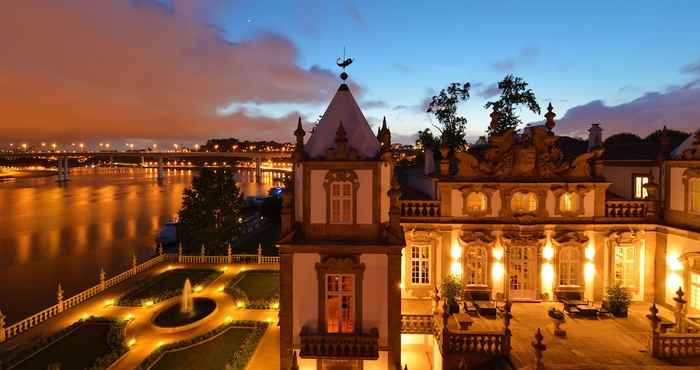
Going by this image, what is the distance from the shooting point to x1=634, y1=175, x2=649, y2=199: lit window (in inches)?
886

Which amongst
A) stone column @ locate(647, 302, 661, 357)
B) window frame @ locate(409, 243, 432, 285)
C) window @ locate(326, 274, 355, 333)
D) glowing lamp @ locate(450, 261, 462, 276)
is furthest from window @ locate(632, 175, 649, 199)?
window @ locate(326, 274, 355, 333)

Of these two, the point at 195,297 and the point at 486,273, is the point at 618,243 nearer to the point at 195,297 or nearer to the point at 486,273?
the point at 486,273

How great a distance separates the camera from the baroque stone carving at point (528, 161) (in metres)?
21.0

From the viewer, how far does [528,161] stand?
69.2 feet

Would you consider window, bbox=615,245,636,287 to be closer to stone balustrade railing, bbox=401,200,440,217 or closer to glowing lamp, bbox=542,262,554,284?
glowing lamp, bbox=542,262,554,284

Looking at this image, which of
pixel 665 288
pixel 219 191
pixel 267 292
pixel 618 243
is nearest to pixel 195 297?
pixel 267 292

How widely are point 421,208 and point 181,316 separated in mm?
16679

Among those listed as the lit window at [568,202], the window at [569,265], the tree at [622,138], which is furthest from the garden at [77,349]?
the tree at [622,138]

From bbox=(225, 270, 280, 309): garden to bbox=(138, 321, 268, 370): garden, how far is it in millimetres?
2915

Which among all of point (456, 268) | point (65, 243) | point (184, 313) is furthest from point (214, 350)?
point (65, 243)

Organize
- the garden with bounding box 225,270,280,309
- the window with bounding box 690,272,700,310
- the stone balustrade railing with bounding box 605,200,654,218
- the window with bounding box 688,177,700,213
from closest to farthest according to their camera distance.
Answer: the window with bounding box 690,272,700,310
the window with bounding box 688,177,700,213
the stone balustrade railing with bounding box 605,200,654,218
the garden with bounding box 225,270,280,309

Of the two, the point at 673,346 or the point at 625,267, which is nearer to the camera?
the point at 673,346

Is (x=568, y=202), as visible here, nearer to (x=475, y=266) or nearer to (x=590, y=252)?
(x=590, y=252)

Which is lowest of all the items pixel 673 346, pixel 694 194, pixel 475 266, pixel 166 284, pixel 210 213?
pixel 166 284
